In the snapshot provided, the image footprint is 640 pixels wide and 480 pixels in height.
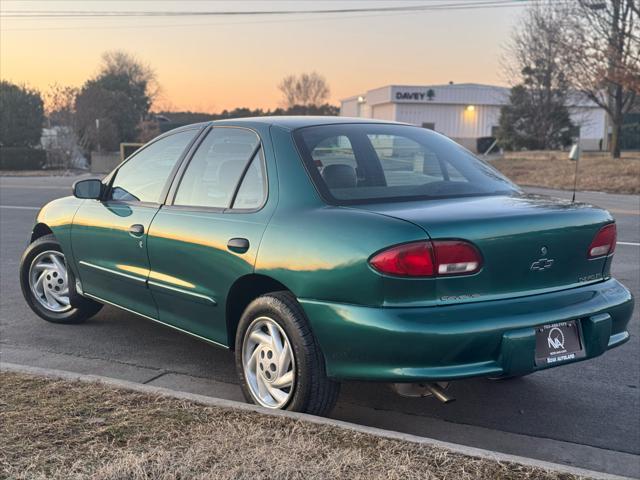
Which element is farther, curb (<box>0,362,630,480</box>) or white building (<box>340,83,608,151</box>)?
white building (<box>340,83,608,151</box>)

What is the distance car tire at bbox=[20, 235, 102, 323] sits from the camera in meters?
5.62

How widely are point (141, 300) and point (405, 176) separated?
74.4 inches

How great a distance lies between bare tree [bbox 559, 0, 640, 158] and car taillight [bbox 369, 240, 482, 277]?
69.9 ft

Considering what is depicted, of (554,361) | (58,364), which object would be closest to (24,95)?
(58,364)

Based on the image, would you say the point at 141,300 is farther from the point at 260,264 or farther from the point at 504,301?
the point at 504,301

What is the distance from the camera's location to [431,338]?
10.2ft

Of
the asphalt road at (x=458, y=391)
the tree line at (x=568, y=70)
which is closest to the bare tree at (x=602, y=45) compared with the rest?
the tree line at (x=568, y=70)

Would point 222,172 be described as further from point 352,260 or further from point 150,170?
point 352,260

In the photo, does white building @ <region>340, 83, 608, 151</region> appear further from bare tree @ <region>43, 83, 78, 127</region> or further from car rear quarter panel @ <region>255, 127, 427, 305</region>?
car rear quarter panel @ <region>255, 127, 427, 305</region>

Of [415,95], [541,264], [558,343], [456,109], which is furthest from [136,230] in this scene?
[456,109]

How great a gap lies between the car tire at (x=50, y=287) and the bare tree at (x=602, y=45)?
2052cm

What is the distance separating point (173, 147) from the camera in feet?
15.5

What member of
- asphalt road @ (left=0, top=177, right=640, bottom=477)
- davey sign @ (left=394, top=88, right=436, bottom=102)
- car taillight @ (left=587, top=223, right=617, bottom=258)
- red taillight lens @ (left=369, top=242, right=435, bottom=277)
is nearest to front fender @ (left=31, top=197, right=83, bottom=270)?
asphalt road @ (left=0, top=177, right=640, bottom=477)

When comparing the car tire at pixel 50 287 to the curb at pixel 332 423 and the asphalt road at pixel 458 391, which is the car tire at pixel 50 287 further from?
the curb at pixel 332 423
